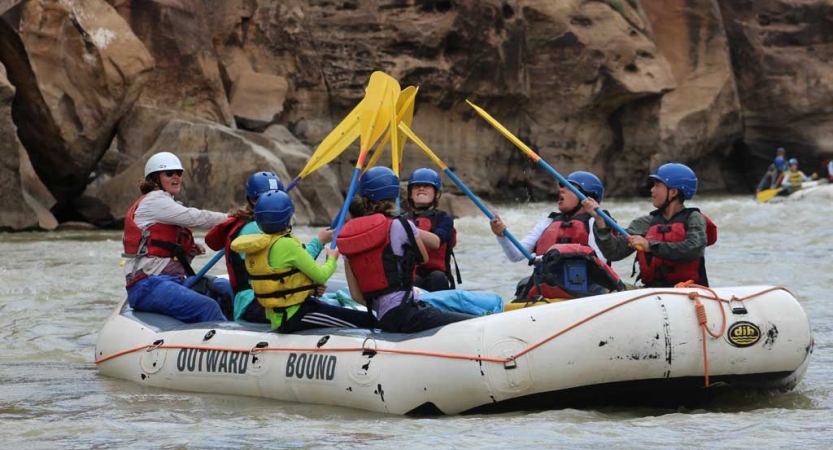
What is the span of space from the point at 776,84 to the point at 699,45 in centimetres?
245

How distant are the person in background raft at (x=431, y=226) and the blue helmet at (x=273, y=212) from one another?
1.39 meters

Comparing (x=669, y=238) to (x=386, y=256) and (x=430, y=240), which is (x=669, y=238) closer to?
(x=430, y=240)

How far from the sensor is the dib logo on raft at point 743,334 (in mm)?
5254

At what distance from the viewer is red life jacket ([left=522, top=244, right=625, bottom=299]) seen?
6031mm

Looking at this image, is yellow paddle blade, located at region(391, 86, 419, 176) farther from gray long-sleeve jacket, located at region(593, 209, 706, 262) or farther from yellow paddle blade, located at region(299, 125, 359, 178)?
gray long-sleeve jacket, located at region(593, 209, 706, 262)

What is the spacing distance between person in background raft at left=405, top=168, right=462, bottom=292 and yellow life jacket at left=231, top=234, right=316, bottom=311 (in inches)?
47.3

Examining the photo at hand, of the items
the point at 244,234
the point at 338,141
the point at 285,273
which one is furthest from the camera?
the point at 338,141

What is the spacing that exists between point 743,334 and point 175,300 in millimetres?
3146

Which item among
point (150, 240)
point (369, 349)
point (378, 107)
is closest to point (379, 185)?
point (369, 349)

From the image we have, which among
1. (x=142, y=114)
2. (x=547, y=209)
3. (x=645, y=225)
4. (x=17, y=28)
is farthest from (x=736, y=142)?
(x=645, y=225)

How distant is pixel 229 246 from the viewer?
634 centimetres

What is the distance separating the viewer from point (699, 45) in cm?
3092

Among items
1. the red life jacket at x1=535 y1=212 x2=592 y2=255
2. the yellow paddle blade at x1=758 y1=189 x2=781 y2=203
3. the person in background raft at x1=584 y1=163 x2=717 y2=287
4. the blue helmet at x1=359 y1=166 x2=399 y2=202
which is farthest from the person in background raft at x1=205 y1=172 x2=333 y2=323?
the yellow paddle blade at x1=758 y1=189 x2=781 y2=203

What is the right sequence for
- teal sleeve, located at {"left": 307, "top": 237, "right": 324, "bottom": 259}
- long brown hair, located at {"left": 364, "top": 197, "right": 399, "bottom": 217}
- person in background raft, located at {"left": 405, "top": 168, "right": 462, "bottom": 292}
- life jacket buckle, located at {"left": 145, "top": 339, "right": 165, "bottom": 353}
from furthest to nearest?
1. person in background raft, located at {"left": 405, "top": 168, "right": 462, "bottom": 292}
2. life jacket buckle, located at {"left": 145, "top": 339, "right": 165, "bottom": 353}
3. teal sleeve, located at {"left": 307, "top": 237, "right": 324, "bottom": 259}
4. long brown hair, located at {"left": 364, "top": 197, "right": 399, "bottom": 217}
